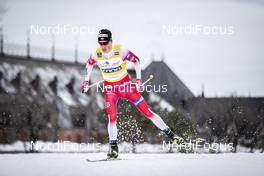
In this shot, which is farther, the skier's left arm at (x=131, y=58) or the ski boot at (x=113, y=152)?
the skier's left arm at (x=131, y=58)

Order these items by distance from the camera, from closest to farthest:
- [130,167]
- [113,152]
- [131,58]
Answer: [130,167] < [113,152] < [131,58]

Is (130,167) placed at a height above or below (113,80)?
below

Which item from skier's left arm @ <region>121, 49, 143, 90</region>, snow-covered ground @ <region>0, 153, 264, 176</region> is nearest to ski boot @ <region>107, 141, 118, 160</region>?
snow-covered ground @ <region>0, 153, 264, 176</region>

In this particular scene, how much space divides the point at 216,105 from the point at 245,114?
9.46 ft

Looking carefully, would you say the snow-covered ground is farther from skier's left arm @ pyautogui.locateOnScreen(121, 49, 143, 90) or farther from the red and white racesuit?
skier's left arm @ pyautogui.locateOnScreen(121, 49, 143, 90)

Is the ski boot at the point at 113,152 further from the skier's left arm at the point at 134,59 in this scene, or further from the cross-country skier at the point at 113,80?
the skier's left arm at the point at 134,59

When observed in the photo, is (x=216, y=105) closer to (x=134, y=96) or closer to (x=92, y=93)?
(x=134, y=96)

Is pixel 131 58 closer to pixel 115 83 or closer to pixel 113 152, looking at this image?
pixel 115 83

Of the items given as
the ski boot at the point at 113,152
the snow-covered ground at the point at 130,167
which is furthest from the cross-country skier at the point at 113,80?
the snow-covered ground at the point at 130,167

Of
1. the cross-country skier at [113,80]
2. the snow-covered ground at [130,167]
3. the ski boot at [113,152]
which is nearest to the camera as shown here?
the snow-covered ground at [130,167]

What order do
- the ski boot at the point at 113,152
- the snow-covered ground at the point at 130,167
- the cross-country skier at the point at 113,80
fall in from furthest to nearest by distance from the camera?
1. the cross-country skier at the point at 113,80
2. the ski boot at the point at 113,152
3. the snow-covered ground at the point at 130,167

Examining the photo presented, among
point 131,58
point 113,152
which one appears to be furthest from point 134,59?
point 113,152

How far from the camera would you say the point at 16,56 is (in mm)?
38062

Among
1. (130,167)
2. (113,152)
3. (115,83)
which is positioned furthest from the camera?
(115,83)
